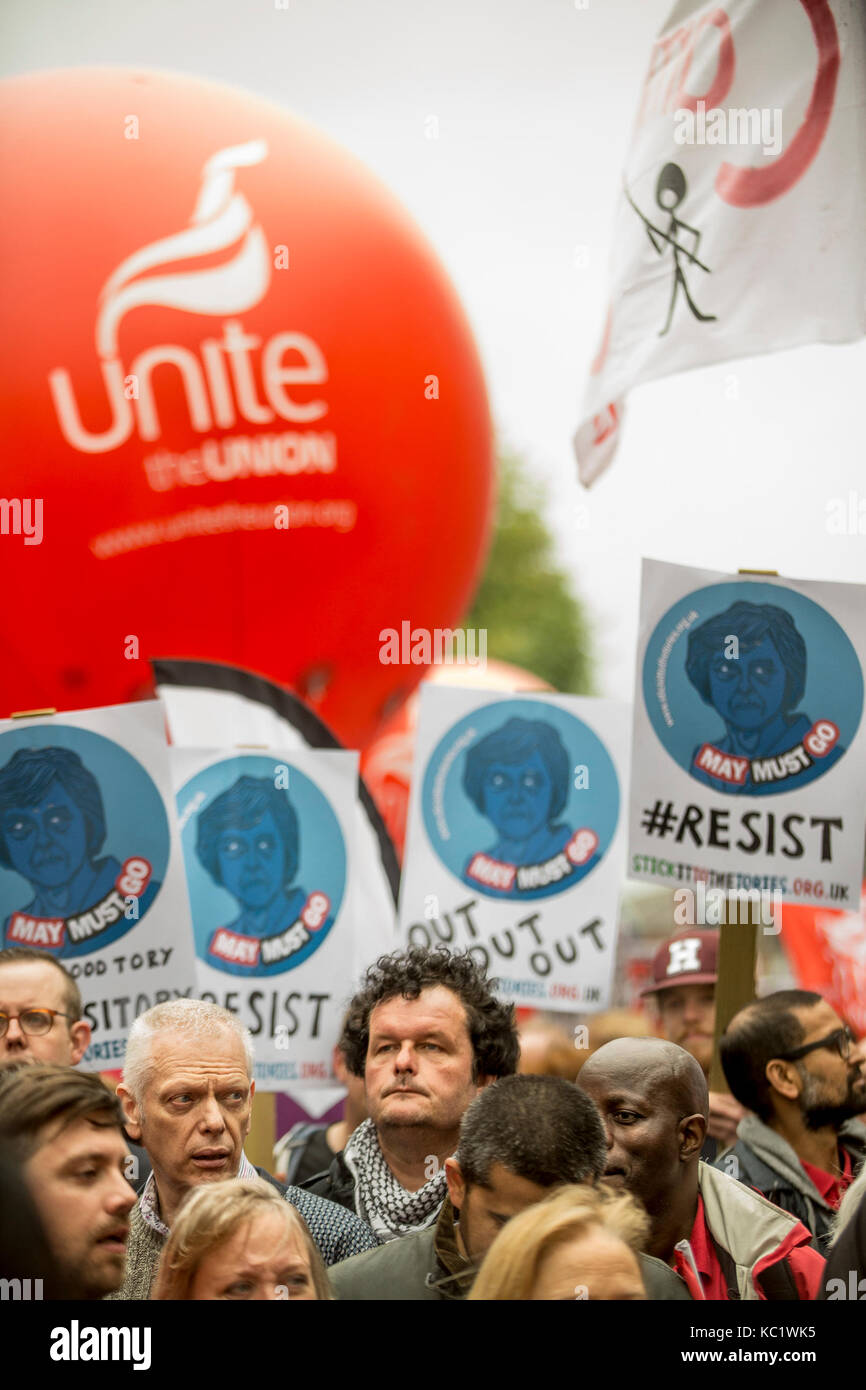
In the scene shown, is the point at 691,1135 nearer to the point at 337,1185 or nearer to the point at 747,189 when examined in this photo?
the point at 337,1185

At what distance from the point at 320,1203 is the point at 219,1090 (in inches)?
12.7

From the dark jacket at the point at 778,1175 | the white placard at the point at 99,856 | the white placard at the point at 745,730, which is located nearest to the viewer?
the dark jacket at the point at 778,1175

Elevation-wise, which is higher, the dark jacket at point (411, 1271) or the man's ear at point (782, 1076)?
the man's ear at point (782, 1076)

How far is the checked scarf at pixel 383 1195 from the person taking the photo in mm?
3041

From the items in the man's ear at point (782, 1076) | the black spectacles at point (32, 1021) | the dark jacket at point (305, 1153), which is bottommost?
the dark jacket at point (305, 1153)

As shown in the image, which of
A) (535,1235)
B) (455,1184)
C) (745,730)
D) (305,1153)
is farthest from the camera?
(305,1153)

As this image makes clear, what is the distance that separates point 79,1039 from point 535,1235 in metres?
1.45

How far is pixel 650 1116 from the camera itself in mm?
3008

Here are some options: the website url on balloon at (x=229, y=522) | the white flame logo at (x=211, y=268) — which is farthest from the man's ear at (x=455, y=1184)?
the white flame logo at (x=211, y=268)

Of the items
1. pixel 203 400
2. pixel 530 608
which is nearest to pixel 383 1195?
pixel 203 400

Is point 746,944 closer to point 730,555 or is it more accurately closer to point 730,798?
point 730,798

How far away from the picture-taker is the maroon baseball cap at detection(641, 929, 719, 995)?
4.31 meters

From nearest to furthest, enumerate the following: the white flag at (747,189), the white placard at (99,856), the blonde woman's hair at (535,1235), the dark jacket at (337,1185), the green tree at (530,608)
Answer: the blonde woman's hair at (535,1235) < the dark jacket at (337,1185) < the white placard at (99,856) < the white flag at (747,189) < the green tree at (530,608)

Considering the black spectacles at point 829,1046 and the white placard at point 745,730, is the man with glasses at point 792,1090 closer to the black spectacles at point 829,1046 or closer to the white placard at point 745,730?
the black spectacles at point 829,1046
